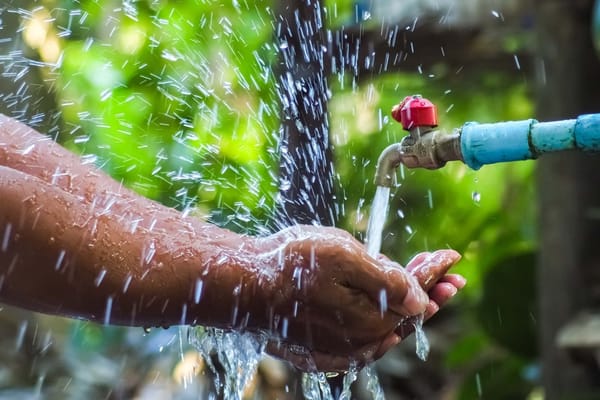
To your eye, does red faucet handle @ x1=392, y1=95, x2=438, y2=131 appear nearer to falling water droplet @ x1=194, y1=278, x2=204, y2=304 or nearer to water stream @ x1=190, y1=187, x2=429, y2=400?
water stream @ x1=190, y1=187, x2=429, y2=400

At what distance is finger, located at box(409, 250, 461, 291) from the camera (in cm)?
135

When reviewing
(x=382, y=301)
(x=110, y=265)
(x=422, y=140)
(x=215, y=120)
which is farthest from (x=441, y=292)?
Answer: (x=215, y=120)

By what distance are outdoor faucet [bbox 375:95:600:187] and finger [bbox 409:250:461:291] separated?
0.41 feet

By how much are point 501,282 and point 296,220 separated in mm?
1494

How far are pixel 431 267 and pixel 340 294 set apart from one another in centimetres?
15

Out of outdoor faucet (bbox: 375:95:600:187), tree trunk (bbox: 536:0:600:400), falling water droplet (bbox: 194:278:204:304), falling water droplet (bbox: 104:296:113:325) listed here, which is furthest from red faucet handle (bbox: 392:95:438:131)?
tree trunk (bbox: 536:0:600:400)

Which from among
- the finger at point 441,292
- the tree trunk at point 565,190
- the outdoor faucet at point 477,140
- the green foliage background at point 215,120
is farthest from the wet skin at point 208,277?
the tree trunk at point 565,190

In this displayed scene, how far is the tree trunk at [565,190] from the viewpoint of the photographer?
127 inches

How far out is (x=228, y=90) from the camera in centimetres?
346

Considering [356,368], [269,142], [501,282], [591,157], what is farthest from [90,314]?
[501,282]

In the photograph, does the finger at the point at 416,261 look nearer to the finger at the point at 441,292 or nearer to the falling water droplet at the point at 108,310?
the finger at the point at 441,292

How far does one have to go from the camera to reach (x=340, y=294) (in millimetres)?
1298

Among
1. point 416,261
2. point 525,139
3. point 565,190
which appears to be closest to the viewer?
point 525,139

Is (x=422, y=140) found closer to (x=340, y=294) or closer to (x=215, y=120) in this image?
(x=340, y=294)
